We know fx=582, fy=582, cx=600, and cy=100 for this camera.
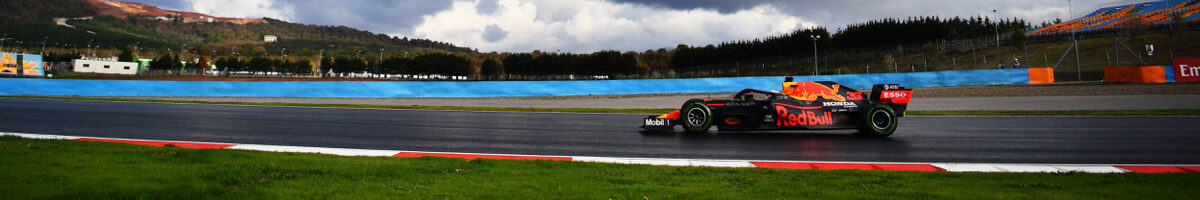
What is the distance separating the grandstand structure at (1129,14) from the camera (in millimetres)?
65438

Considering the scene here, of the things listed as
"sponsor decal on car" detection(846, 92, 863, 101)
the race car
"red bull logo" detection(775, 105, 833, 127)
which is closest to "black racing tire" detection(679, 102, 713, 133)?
the race car

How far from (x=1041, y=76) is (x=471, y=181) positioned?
39.8m

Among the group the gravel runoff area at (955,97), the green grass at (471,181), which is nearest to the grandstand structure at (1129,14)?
the gravel runoff area at (955,97)

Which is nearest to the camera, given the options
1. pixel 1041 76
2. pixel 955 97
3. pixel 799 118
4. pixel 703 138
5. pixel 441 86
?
pixel 703 138

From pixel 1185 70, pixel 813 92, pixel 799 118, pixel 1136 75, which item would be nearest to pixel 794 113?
pixel 799 118

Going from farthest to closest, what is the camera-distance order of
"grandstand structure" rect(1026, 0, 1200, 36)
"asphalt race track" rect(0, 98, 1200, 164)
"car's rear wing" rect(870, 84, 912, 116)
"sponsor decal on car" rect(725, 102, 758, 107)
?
"grandstand structure" rect(1026, 0, 1200, 36), "car's rear wing" rect(870, 84, 912, 116), "sponsor decal on car" rect(725, 102, 758, 107), "asphalt race track" rect(0, 98, 1200, 164)

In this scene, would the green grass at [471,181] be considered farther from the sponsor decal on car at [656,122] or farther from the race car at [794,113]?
the sponsor decal on car at [656,122]

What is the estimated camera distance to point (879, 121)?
1186 cm

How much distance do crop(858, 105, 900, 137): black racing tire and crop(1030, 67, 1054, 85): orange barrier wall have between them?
2976cm

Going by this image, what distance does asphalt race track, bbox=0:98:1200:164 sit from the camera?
8812 mm

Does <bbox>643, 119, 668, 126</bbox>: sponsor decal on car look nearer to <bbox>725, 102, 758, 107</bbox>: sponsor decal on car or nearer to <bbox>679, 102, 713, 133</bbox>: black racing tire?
<bbox>679, 102, 713, 133</bbox>: black racing tire

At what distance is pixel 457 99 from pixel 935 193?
2981cm

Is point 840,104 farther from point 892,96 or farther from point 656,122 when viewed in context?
point 656,122

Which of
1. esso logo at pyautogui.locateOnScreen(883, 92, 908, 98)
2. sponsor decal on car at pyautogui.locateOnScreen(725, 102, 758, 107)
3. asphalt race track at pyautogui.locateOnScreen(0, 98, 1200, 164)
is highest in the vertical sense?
esso logo at pyautogui.locateOnScreen(883, 92, 908, 98)
